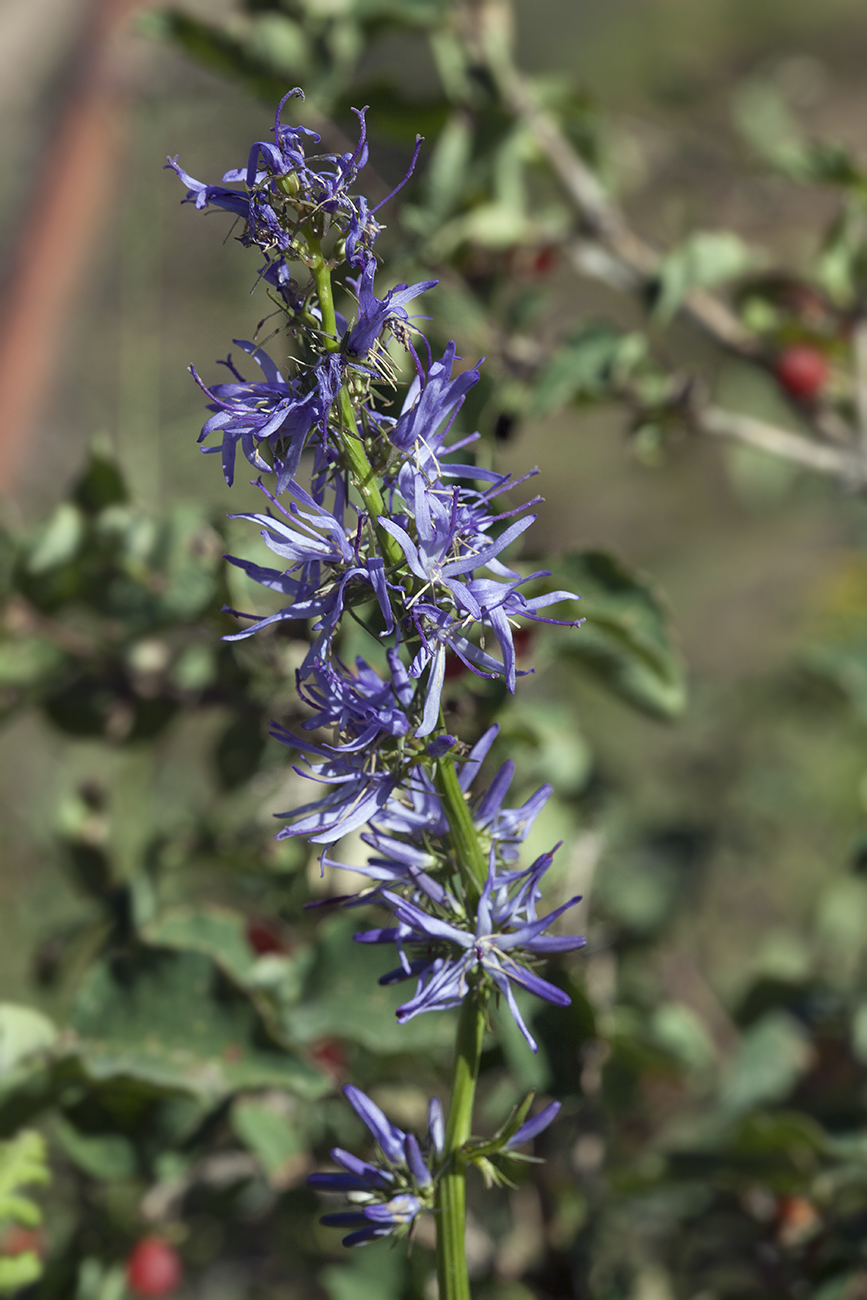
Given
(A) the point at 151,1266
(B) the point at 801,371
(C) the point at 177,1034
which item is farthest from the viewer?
(B) the point at 801,371

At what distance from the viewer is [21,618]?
3.84 ft

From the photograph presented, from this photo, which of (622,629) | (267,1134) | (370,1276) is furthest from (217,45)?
(370,1276)

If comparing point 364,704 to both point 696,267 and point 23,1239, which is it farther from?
point 23,1239

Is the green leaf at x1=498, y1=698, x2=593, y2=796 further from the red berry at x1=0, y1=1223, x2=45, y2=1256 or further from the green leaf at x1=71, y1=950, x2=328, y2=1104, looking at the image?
the red berry at x1=0, y1=1223, x2=45, y2=1256

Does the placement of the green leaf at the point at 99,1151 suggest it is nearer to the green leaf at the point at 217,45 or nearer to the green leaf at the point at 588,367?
the green leaf at the point at 588,367

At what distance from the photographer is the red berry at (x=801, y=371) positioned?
1.35m

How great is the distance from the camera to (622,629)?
931 millimetres

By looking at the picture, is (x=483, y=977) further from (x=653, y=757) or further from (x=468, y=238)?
(x=653, y=757)

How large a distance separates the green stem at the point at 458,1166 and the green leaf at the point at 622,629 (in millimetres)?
455

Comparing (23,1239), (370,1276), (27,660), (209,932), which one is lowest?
(23,1239)

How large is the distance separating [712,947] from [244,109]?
7.42ft

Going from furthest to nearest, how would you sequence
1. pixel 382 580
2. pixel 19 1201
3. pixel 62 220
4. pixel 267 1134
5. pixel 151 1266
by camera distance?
1. pixel 62 220
2. pixel 151 1266
3. pixel 267 1134
4. pixel 19 1201
5. pixel 382 580

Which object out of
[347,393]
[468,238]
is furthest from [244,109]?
[347,393]

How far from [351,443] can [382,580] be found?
0.22 ft
